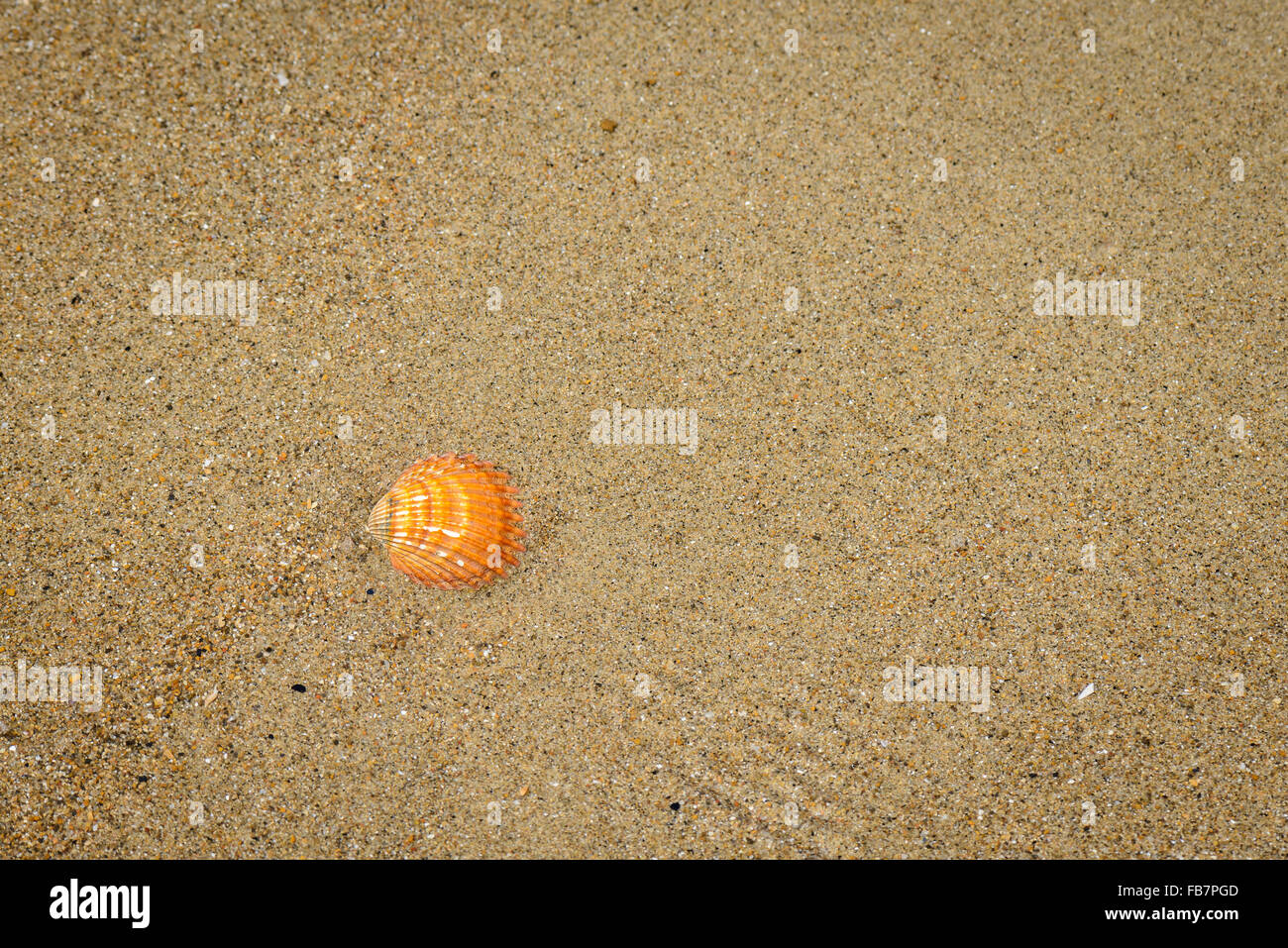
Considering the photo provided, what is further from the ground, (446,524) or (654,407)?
(654,407)

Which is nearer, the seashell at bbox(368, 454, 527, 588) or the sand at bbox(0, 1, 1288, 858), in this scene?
the seashell at bbox(368, 454, 527, 588)

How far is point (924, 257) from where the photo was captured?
9.64 ft

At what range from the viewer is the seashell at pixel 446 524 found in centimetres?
266

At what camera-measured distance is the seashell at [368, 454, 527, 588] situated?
8.72 ft

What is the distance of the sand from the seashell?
138mm

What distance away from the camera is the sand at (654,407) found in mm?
2760

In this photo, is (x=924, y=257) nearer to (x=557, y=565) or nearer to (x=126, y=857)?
(x=557, y=565)

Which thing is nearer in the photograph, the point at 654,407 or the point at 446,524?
the point at 446,524

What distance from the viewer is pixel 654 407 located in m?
2.90

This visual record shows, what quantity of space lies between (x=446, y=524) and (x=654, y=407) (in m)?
0.92

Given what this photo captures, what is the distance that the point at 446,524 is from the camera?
2.67 metres

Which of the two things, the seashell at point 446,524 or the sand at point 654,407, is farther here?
the sand at point 654,407

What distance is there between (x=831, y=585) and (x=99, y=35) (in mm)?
3737

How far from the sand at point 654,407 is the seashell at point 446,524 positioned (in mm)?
138
